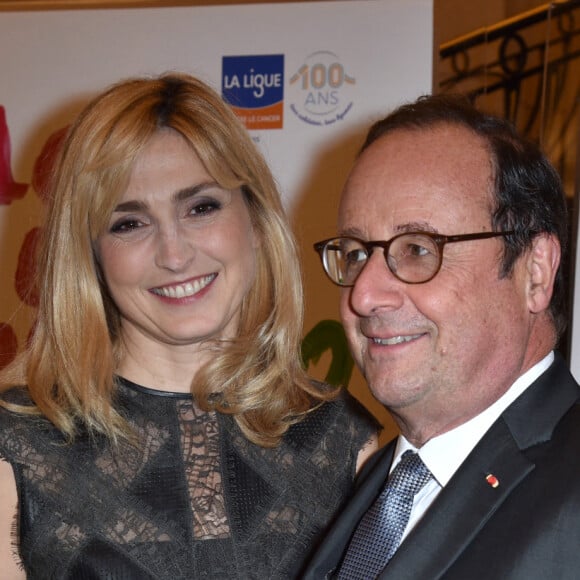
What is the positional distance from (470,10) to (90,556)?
3.07 meters

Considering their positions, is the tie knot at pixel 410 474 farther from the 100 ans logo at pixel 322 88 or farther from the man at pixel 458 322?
the 100 ans logo at pixel 322 88

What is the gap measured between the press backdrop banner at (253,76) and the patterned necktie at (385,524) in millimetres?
1813

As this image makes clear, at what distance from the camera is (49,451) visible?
8.61ft

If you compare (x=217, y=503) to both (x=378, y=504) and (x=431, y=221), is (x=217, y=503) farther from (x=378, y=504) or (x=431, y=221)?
(x=431, y=221)

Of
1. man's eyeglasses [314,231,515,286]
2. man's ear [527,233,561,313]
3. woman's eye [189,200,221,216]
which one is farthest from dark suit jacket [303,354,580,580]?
woman's eye [189,200,221,216]

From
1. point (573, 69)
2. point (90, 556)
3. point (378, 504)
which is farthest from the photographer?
point (573, 69)

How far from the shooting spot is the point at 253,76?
12.9 feet

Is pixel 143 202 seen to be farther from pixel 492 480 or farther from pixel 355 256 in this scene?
pixel 492 480

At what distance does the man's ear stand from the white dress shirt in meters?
0.13

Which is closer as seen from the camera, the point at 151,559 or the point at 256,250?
the point at 151,559

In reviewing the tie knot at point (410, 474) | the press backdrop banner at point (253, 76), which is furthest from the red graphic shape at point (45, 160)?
the tie knot at point (410, 474)

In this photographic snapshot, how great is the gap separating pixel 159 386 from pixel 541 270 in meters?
1.19

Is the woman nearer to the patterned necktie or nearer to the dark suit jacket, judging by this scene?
the patterned necktie

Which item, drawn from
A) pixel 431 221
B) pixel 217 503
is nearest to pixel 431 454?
pixel 431 221
